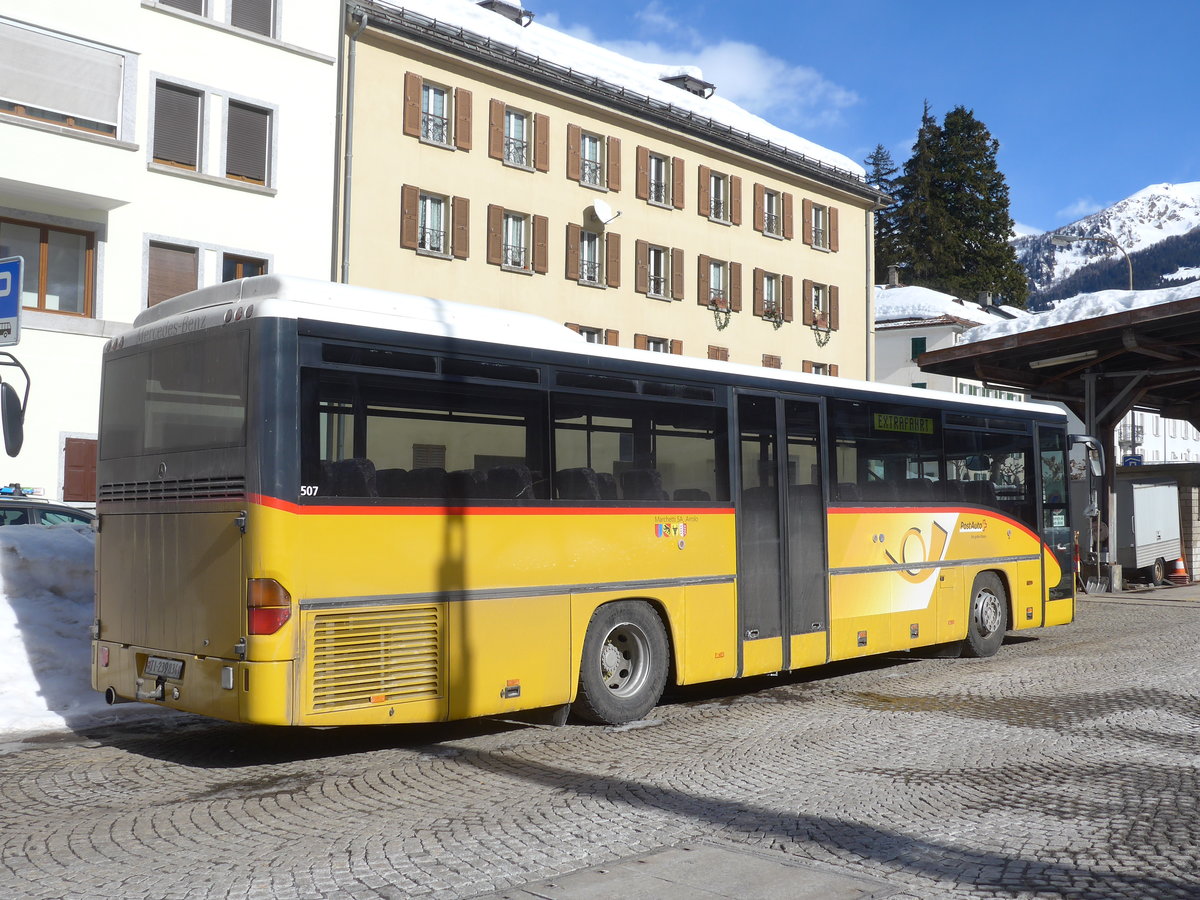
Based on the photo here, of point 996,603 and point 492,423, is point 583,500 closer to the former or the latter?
point 492,423

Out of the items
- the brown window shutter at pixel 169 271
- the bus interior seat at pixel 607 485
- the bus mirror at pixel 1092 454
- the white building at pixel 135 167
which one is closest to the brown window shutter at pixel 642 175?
the white building at pixel 135 167

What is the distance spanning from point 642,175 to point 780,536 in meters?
29.2

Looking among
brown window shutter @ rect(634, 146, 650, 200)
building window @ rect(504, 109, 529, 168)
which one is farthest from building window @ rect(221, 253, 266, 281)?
brown window shutter @ rect(634, 146, 650, 200)

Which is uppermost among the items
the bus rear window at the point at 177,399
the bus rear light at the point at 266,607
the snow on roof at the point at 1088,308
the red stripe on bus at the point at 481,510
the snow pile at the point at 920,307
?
the snow pile at the point at 920,307

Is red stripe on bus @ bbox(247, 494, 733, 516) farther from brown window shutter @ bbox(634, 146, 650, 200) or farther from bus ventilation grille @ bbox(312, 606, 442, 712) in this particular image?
brown window shutter @ bbox(634, 146, 650, 200)

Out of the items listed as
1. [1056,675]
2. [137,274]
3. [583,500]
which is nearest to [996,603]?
[1056,675]

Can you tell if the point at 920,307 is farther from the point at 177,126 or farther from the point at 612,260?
the point at 177,126

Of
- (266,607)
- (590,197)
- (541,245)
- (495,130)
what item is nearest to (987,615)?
(266,607)

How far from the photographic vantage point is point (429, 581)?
886cm

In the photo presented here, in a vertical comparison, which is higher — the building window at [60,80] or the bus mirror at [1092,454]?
the building window at [60,80]

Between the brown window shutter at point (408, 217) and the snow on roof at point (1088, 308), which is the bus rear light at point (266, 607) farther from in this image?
the brown window shutter at point (408, 217)

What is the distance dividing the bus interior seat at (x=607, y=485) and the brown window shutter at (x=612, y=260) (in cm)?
2819

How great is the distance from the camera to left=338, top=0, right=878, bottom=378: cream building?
32250 millimetres

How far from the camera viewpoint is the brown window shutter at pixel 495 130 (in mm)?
34844
